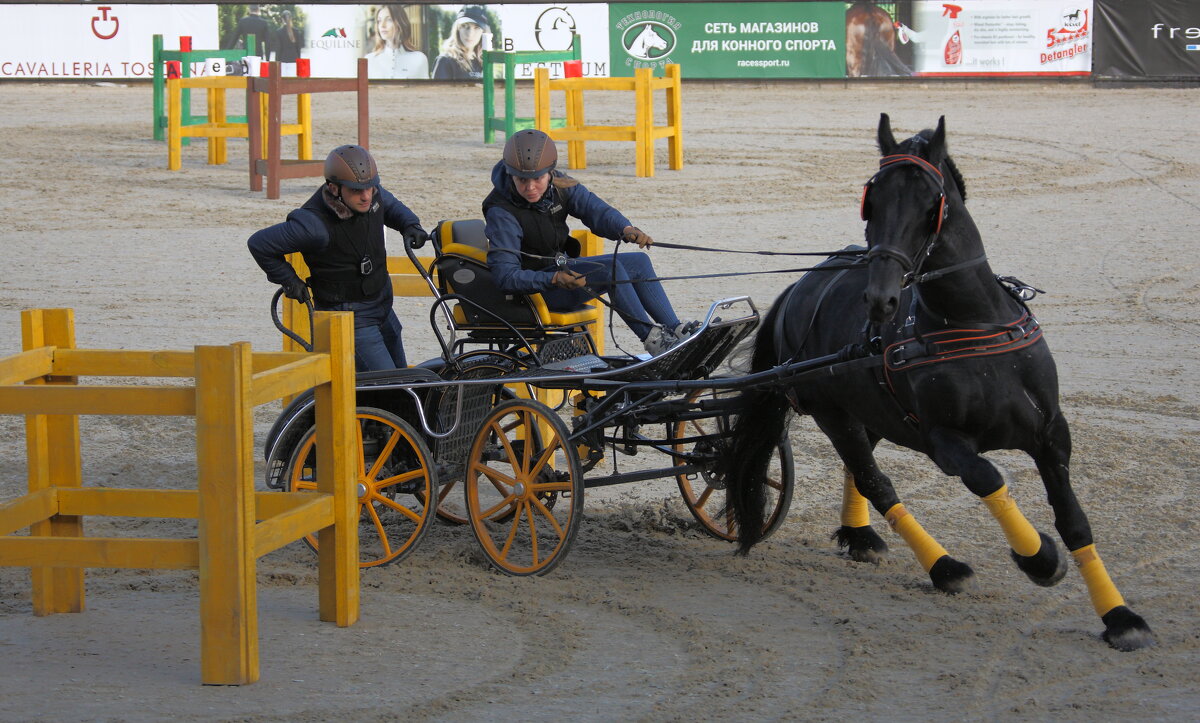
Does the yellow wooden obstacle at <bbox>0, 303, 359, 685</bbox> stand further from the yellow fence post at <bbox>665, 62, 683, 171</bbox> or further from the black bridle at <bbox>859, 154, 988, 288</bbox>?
the yellow fence post at <bbox>665, 62, 683, 171</bbox>

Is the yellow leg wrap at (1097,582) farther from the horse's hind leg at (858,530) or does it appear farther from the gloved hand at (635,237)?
the gloved hand at (635,237)

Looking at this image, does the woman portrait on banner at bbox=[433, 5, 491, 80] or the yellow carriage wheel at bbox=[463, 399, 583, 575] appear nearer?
the yellow carriage wheel at bbox=[463, 399, 583, 575]

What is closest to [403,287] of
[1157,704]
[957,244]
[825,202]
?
[957,244]

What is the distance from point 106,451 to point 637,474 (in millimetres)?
3053

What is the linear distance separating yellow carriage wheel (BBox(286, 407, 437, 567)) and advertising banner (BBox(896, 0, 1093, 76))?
61.5 ft

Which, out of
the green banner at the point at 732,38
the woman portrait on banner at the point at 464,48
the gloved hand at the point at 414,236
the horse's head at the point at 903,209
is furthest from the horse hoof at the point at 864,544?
the woman portrait on banner at the point at 464,48

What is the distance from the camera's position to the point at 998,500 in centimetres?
459

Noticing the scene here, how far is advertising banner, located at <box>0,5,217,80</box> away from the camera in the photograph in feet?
76.8

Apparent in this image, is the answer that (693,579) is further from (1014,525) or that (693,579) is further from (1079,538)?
(1079,538)

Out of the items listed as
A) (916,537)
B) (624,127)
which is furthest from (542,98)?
(916,537)

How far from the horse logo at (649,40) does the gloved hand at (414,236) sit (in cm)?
1734

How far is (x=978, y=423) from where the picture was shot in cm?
457

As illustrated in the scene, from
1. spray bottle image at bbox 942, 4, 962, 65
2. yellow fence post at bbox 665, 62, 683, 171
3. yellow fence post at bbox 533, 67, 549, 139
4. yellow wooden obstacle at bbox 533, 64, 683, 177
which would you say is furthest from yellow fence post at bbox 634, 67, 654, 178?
spray bottle image at bbox 942, 4, 962, 65

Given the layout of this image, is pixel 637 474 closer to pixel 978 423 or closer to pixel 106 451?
pixel 978 423
